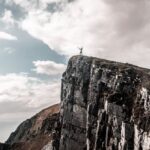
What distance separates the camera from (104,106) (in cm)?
14788

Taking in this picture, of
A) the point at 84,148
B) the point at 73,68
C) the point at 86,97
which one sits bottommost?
the point at 84,148

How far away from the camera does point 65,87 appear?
7234 inches

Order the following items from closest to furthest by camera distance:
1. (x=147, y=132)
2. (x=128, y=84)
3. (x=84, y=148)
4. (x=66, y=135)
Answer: (x=147, y=132)
(x=128, y=84)
(x=84, y=148)
(x=66, y=135)

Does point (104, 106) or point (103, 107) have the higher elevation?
point (104, 106)

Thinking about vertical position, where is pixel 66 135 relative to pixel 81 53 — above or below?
below

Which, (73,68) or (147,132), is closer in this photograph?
(147,132)

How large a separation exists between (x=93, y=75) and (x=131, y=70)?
21231 mm

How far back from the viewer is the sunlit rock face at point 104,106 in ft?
417

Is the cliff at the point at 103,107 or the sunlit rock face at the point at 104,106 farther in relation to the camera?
the cliff at the point at 103,107

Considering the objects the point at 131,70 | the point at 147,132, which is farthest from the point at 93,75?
the point at 147,132

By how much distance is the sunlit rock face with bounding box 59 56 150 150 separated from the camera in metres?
127

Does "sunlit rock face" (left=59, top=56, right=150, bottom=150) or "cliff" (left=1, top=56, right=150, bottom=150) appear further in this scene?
"cliff" (left=1, top=56, right=150, bottom=150)

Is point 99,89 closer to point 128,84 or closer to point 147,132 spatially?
point 128,84

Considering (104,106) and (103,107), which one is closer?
(104,106)
